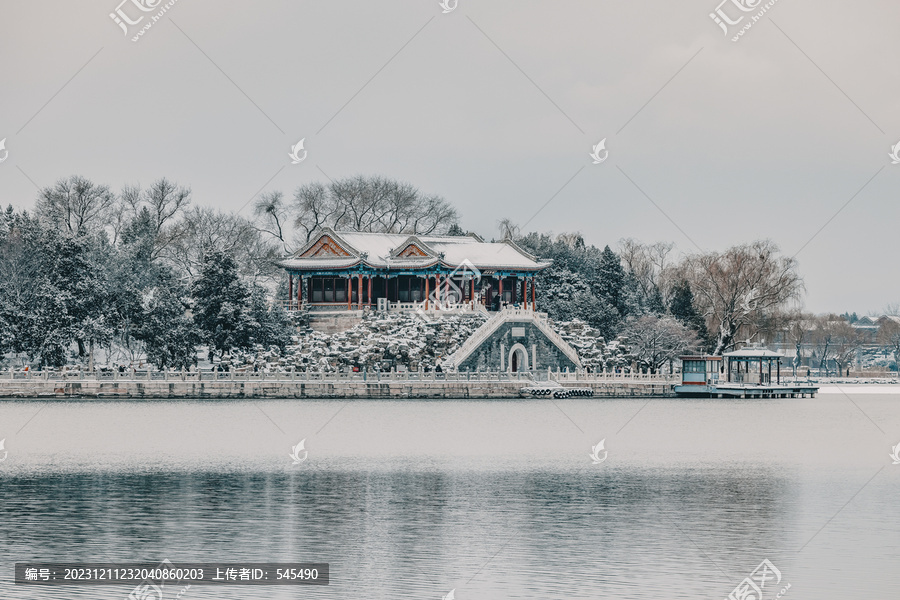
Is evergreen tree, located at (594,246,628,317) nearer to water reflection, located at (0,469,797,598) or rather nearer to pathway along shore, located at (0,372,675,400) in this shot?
pathway along shore, located at (0,372,675,400)

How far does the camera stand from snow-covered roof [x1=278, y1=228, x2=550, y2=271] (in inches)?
3211

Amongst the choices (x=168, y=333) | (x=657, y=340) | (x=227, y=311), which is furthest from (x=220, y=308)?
(x=657, y=340)

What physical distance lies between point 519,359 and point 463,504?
1687 inches

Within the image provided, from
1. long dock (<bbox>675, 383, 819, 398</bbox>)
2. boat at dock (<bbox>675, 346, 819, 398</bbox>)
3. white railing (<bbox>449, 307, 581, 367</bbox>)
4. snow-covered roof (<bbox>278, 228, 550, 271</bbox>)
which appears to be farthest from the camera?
snow-covered roof (<bbox>278, 228, 550, 271</bbox>)

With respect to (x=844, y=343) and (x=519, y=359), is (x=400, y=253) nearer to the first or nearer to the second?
(x=519, y=359)

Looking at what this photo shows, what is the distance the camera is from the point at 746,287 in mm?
89062

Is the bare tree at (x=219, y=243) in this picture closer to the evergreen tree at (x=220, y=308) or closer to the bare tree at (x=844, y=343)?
the evergreen tree at (x=220, y=308)

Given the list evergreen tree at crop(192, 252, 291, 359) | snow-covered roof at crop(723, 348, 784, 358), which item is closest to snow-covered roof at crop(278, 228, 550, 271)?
evergreen tree at crop(192, 252, 291, 359)

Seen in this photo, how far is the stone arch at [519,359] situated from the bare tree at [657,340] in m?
9.98

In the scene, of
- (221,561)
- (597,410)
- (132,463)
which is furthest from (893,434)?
(221,561)

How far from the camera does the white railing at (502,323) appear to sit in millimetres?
74062

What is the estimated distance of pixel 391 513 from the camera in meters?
32.7

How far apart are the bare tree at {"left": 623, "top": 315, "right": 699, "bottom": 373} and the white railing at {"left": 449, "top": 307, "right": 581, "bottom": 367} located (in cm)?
837

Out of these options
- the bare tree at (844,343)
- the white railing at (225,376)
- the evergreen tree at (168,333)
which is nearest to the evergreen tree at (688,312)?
the white railing at (225,376)
